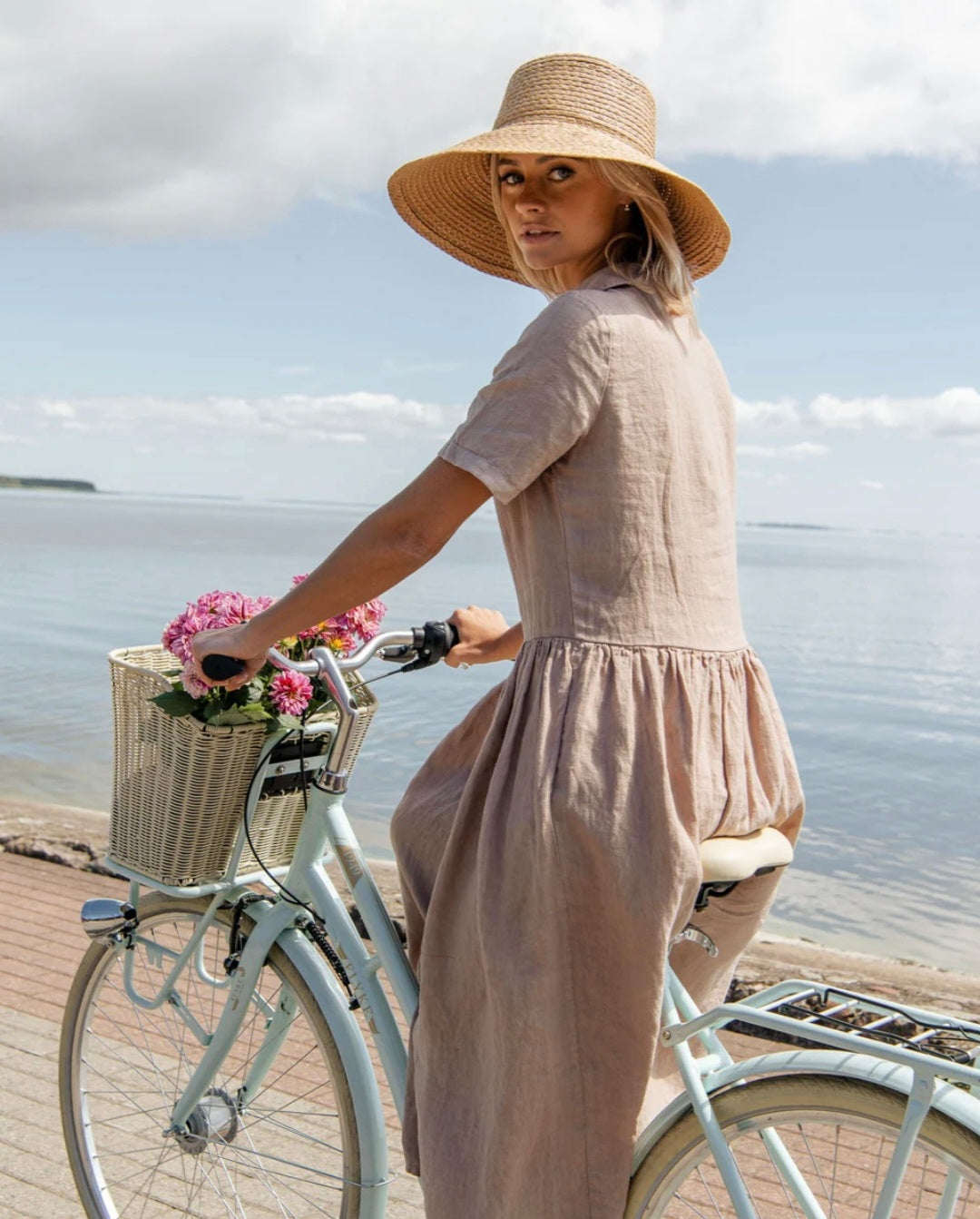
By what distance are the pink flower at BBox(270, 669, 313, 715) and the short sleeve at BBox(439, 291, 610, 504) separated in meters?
0.65

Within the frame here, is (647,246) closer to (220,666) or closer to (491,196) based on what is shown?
(491,196)

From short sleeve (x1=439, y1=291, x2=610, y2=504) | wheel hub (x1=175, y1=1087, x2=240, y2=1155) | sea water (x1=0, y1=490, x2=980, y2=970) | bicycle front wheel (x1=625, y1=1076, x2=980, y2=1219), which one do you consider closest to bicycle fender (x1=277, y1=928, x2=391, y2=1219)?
wheel hub (x1=175, y1=1087, x2=240, y2=1155)

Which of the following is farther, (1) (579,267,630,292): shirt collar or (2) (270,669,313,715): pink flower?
(2) (270,669,313,715): pink flower

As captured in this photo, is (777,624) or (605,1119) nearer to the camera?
(605,1119)

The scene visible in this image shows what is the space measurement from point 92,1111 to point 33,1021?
0.77 m

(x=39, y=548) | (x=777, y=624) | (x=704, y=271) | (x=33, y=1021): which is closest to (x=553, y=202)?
(x=704, y=271)

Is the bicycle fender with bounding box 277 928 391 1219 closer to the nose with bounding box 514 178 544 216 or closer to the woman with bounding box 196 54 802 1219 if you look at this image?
the woman with bounding box 196 54 802 1219

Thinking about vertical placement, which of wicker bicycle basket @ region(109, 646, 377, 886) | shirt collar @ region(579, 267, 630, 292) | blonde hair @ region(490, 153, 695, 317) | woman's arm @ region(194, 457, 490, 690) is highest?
blonde hair @ region(490, 153, 695, 317)

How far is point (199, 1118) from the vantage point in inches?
101

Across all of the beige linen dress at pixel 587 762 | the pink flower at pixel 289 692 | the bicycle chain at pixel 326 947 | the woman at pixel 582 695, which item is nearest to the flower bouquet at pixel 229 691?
the pink flower at pixel 289 692

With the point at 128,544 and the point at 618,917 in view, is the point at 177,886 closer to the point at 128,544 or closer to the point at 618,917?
the point at 618,917

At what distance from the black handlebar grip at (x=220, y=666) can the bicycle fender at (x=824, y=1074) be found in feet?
2.93

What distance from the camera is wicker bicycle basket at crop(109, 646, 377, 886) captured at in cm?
234

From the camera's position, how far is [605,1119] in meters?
1.84
